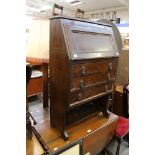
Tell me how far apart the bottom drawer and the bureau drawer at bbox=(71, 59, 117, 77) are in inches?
25.5

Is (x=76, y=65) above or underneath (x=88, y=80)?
above

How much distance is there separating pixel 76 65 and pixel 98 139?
3.09ft

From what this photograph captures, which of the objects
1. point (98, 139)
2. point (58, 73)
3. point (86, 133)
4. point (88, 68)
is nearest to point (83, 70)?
point (88, 68)

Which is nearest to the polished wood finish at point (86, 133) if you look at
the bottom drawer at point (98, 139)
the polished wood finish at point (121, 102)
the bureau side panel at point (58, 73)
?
the bottom drawer at point (98, 139)

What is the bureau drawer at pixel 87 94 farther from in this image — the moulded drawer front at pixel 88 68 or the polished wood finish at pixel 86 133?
the polished wood finish at pixel 86 133

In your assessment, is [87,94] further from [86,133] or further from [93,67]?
[86,133]

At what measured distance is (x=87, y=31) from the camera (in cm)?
168

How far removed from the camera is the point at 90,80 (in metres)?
1.68

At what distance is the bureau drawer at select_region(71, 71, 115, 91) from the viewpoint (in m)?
1.50
